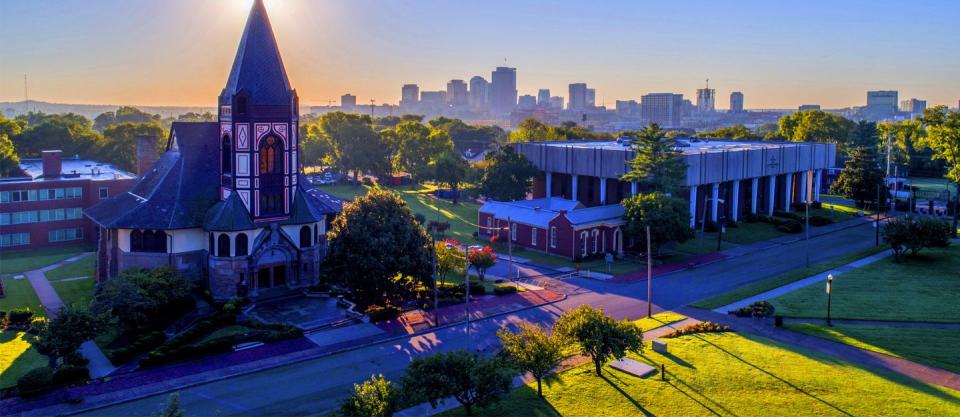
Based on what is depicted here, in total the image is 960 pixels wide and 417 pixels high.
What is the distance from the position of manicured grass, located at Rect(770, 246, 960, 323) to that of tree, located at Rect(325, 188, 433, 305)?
80.9 feet

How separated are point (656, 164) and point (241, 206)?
139 feet

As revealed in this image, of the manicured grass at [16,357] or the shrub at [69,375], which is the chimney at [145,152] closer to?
the manicured grass at [16,357]

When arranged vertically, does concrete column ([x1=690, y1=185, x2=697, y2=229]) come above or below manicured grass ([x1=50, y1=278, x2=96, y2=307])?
above

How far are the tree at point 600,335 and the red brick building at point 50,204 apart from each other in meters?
54.7

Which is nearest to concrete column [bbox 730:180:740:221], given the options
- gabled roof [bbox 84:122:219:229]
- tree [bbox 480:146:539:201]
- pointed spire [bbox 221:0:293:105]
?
tree [bbox 480:146:539:201]

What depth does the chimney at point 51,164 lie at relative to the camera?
247ft

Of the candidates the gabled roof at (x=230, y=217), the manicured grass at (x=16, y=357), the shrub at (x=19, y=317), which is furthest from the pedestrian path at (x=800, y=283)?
the shrub at (x=19, y=317)

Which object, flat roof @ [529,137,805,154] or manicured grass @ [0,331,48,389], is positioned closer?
manicured grass @ [0,331,48,389]

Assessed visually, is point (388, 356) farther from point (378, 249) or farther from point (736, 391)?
point (736, 391)

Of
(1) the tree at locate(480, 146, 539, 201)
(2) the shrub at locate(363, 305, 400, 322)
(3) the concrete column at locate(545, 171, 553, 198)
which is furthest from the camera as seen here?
(3) the concrete column at locate(545, 171, 553, 198)

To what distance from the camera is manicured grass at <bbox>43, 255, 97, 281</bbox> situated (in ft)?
197

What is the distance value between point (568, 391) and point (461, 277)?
90.5 feet

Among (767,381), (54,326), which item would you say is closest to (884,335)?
(767,381)

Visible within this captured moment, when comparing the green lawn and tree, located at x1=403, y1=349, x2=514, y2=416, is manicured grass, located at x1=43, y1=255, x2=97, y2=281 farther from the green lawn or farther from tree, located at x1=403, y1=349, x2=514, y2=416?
tree, located at x1=403, y1=349, x2=514, y2=416
